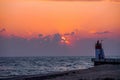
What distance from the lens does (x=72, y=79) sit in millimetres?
41469

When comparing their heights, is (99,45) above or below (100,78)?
above

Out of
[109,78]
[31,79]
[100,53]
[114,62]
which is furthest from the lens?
[100,53]

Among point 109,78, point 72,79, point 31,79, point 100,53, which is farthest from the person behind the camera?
point 100,53

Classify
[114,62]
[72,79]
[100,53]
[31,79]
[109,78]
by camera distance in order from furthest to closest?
[100,53] < [114,62] < [31,79] < [72,79] < [109,78]

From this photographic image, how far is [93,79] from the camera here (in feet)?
129

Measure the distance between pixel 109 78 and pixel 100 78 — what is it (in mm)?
1000

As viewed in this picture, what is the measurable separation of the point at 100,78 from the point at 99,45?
38.7m

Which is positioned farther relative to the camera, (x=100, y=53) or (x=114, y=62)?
(x=100, y=53)

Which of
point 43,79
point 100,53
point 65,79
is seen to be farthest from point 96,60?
point 65,79

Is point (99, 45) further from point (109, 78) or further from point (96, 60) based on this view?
point (109, 78)

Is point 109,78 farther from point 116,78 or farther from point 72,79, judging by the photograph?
point 72,79

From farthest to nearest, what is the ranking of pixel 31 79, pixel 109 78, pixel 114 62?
pixel 114 62
pixel 31 79
pixel 109 78

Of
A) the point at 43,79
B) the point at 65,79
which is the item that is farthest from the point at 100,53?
the point at 65,79

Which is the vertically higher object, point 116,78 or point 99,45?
point 99,45
